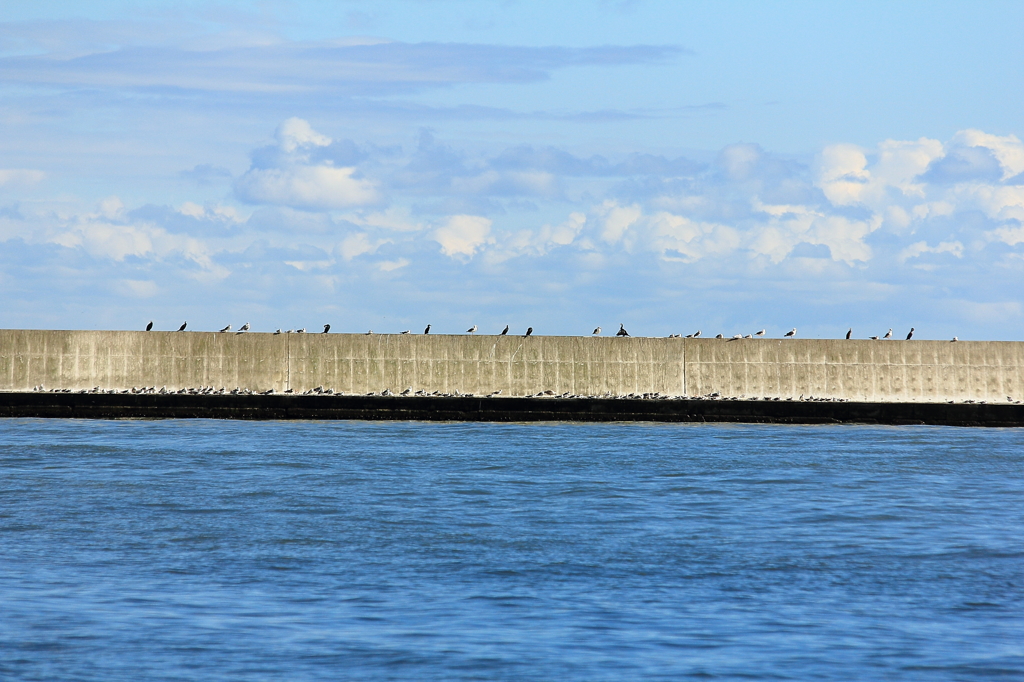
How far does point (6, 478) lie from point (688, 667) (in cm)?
1476

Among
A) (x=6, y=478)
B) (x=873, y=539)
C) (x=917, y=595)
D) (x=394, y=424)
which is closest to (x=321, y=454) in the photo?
(x=6, y=478)

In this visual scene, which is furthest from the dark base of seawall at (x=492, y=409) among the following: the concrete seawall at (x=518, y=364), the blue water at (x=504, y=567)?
the blue water at (x=504, y=567)

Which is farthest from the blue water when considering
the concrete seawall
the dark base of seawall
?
the concrete seawall

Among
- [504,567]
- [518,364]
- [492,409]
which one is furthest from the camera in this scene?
[518,364]

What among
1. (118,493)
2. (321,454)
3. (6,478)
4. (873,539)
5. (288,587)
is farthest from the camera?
(321,454)

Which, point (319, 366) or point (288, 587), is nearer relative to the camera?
point (288, 587)

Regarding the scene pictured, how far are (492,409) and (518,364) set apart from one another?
1.78 metres

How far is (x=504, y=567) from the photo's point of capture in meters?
11.9

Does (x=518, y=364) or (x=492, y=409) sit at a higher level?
(x=518, y=364)

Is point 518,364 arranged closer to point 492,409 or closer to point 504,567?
point 492,409

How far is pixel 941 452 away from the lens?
86.2 ft

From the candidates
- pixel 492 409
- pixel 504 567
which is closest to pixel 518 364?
pixel 492 409

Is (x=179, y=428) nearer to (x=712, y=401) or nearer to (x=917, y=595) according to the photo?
(x=712, y=401)

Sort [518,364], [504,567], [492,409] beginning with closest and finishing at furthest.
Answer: [504,567] < [492,409] < [518,364]
